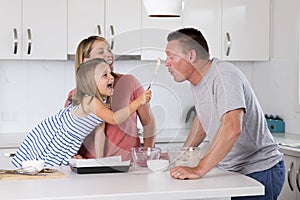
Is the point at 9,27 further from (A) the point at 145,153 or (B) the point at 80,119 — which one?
(A) the point at 145,153

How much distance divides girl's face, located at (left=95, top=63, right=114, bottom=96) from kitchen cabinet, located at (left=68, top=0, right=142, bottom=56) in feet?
4.92

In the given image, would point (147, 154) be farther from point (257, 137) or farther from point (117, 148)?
point (257, 137)

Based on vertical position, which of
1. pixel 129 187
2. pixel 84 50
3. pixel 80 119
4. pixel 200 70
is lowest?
pixel 129 187

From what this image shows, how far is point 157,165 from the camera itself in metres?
2.68

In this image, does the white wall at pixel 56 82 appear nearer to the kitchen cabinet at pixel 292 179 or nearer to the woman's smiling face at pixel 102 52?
the kitchen cabinet at pixel 292 179

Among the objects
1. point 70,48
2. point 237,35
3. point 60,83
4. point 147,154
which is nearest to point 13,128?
point 60,83

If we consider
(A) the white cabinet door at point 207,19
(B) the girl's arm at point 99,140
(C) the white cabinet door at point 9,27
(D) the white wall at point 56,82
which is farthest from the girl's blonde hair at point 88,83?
(A) the white cabinet door at point 207,19

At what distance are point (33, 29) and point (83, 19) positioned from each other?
1.14 ft

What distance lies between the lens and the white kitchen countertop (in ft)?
7.39

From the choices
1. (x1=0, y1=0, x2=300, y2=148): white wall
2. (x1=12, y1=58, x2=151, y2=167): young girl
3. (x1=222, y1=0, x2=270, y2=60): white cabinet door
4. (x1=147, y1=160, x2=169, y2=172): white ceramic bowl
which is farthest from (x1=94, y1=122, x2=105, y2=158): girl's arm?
(x1=222, y1=0, x2=270, y2=60): white cabinet door

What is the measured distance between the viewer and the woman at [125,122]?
8.98ft

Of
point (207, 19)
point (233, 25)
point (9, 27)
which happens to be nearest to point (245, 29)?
point (233, 25)

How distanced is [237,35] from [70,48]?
1248mm

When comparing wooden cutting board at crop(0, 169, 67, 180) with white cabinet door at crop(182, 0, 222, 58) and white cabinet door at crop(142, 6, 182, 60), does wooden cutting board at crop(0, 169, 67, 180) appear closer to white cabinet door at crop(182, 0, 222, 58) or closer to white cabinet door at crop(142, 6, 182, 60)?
white cabinet door at crop(142, 6, 182, 60)
